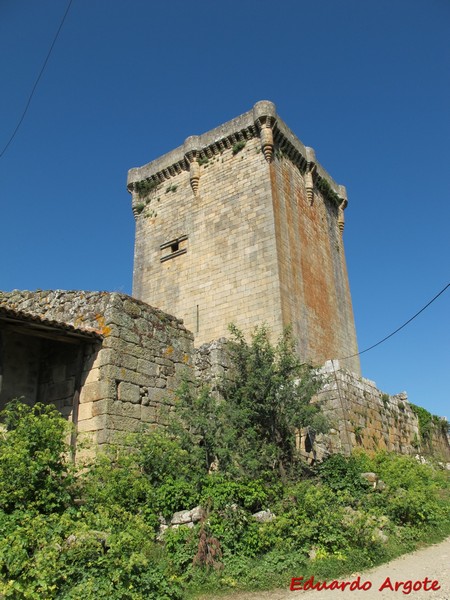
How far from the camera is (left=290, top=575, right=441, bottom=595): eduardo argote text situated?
4.83 metres

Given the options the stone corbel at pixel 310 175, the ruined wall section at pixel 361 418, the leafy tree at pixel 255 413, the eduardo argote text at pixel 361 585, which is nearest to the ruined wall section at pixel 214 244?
the stone corbel at pixel 310 175

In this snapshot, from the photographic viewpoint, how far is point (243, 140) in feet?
57.2

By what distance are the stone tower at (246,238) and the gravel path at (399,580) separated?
28.1ft

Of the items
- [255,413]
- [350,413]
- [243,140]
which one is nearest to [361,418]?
[350,413]

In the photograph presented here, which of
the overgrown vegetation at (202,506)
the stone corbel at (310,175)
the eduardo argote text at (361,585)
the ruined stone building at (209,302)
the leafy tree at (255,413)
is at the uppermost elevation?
the stone corbel at (310,175)

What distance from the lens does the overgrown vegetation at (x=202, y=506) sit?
180 inches

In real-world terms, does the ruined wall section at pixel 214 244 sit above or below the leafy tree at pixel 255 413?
above

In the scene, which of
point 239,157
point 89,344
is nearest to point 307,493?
point 89,344

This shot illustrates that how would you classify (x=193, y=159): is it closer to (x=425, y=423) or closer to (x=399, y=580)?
(x=425, y=423)

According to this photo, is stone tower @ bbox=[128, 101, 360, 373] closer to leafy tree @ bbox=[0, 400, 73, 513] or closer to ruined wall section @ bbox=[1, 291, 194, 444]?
ruined wall section @ bbox=[1, 291, 194, 444]

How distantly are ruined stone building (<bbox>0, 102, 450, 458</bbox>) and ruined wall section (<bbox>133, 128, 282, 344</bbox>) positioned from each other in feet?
0.15

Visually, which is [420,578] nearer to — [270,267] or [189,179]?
[270,267]

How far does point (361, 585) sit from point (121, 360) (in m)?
4.62

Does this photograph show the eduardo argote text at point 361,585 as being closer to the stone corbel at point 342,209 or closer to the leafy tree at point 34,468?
the leafy tree at point 34,468
